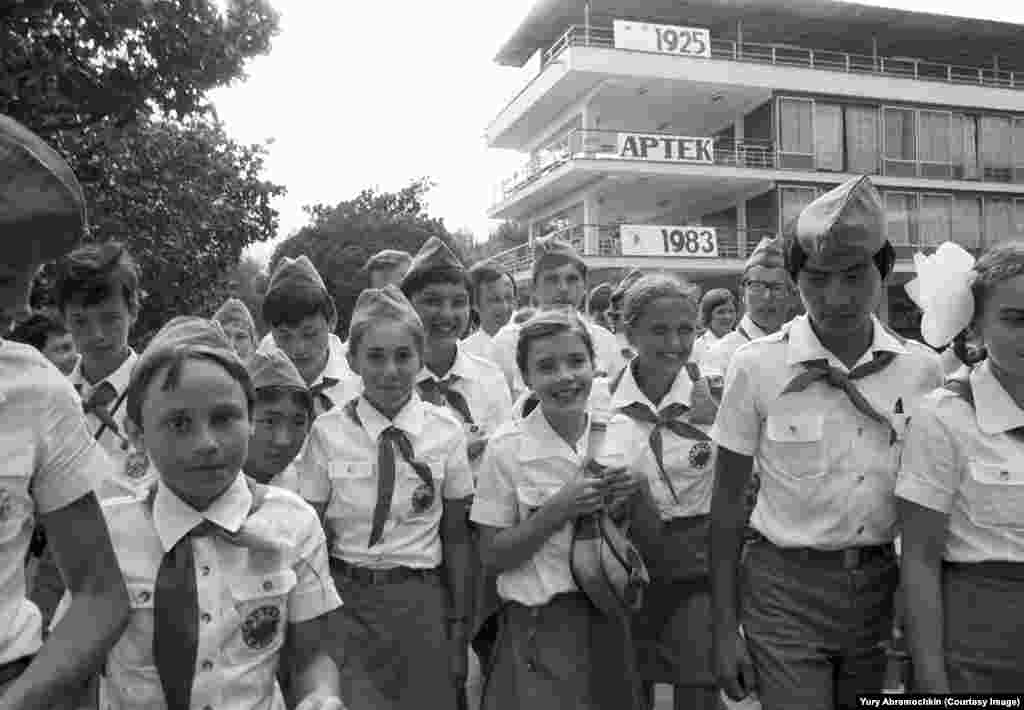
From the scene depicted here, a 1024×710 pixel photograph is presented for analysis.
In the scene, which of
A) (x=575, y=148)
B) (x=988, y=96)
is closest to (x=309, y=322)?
(x=575, y=148)

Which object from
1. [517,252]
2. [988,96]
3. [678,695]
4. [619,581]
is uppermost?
[988,96]

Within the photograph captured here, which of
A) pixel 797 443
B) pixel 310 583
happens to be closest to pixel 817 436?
pixel 797 443

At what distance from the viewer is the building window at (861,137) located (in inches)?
991

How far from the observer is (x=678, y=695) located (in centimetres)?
372

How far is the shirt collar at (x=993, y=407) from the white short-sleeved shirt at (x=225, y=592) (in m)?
1.75

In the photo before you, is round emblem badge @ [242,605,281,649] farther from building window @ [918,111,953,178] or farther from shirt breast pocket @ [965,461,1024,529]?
building window @ [918,111,953,178]

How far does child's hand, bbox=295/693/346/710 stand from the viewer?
78.6 inches

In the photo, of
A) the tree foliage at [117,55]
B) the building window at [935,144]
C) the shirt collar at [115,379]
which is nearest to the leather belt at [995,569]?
the shirt collar at [115,379]

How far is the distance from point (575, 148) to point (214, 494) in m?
22.0

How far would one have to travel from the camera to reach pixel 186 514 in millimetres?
2141

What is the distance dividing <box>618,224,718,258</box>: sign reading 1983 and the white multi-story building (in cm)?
4

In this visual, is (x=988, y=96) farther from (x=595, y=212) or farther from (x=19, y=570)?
(x=19, y=570)

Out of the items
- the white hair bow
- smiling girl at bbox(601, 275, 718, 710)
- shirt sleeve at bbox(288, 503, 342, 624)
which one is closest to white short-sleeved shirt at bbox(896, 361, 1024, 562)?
the white hair bow

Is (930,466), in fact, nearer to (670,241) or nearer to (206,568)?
(206,568)
